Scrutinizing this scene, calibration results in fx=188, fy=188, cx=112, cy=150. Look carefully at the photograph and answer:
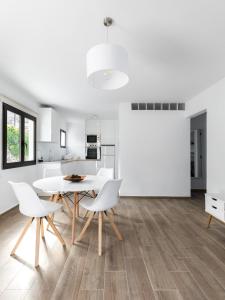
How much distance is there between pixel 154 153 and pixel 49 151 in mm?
3261

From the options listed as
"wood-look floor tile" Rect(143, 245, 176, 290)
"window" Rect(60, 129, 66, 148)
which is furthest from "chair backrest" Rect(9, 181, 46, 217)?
"window" Rect(60, 129, 66, 148)

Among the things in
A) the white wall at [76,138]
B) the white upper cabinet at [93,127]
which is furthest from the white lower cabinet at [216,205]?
the white wall at [76,138]

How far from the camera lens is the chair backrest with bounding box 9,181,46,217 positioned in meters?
1.98

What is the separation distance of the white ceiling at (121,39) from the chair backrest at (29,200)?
1.68m

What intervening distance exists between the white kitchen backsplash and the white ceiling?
2.12 meters

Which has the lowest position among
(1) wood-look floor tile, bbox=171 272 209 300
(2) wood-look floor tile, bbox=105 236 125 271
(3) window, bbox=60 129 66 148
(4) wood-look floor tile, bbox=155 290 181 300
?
(2) wood-look floor tile, bbox=105 236 125 271

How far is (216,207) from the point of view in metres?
2.81

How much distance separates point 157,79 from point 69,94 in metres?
1.99

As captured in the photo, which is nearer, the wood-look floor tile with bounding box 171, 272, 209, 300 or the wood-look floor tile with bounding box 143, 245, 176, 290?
the wood-look floor tile with bounding box 171, 272, 209, 300

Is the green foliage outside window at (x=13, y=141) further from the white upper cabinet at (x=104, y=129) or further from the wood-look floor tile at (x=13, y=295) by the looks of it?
the white upper cabinet at (x=104, y=129)

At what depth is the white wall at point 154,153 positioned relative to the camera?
496cm

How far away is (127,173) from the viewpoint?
4941mm

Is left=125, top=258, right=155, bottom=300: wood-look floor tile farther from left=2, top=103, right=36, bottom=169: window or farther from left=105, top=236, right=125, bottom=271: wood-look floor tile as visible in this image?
left=2, top=103, right=36, bottom=169: window

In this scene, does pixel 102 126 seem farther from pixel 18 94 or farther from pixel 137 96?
pixel 18 94
